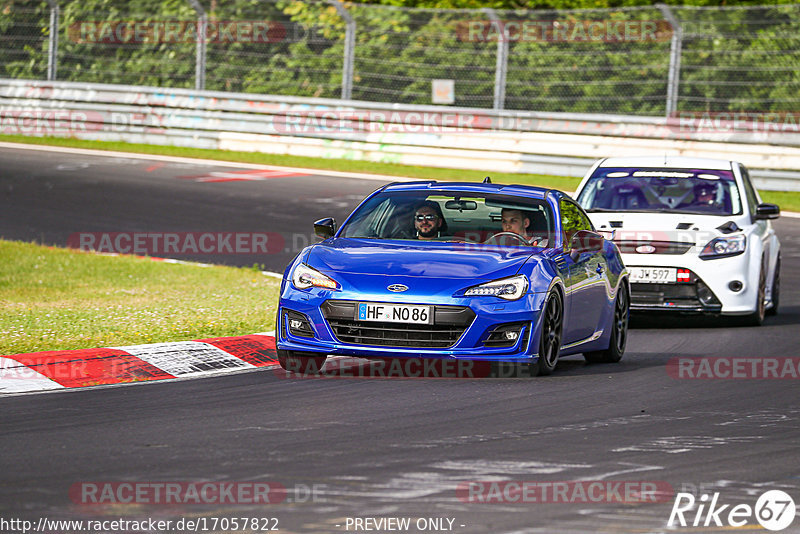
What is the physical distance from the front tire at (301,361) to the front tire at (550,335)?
1405mm

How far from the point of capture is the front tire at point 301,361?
9.80m

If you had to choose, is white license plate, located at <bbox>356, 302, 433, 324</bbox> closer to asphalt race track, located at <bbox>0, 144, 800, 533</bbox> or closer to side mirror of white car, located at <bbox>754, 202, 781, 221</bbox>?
asphalt race track, located at <bbox>0, 144, 800, 533</bbox>

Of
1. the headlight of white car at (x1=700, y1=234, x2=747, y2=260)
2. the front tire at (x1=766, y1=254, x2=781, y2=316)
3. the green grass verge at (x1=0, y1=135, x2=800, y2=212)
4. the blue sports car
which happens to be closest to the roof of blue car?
Result: the blue sports car

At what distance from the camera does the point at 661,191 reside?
1481cm

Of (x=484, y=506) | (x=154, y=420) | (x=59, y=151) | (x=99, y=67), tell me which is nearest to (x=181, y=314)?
(x=154, y=420)

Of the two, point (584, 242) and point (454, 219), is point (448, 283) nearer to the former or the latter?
point (454, 219)

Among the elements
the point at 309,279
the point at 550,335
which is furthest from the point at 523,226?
the point at 309,279

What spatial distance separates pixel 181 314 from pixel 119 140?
17.9 m

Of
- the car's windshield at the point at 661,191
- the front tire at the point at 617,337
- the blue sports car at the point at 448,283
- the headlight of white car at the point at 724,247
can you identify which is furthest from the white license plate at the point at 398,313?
the car's windshield at the point at 661,191

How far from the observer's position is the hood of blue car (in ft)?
31.4

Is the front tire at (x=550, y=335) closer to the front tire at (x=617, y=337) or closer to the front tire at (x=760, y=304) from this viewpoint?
the front tire at (x=617, y=337)

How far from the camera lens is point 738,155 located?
948 inches

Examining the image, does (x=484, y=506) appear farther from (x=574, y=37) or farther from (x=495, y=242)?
(x=574, y=37)

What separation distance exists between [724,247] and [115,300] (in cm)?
557
